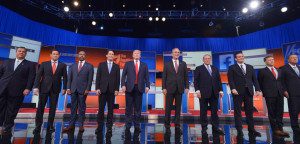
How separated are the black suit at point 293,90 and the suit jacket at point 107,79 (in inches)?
124

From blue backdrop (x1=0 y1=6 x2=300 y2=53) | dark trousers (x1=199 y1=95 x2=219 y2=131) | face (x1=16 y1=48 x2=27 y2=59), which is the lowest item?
dark trousers (x1=199 y1=95 x2=219 y2=131)

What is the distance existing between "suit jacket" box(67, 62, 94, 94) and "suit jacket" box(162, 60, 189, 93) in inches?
56.0

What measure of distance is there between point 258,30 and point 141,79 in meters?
9.51

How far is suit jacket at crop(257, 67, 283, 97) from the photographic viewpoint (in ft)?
12.5

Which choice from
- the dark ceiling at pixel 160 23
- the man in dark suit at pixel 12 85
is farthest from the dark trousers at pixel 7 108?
the dark ceiling at pixel 160 23


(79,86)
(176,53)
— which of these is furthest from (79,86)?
(176,53)

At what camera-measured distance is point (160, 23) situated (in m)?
12.0

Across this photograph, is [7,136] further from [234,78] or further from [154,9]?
[154,9]

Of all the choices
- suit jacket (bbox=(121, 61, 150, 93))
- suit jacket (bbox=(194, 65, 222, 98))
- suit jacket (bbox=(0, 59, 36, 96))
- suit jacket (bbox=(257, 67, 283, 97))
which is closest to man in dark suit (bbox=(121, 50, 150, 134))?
suit jacket (bbox=(121, 61, 150, 93))

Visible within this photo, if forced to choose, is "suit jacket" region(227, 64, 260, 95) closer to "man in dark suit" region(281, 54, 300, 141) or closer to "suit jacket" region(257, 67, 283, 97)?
"suit jacket" region(257, 67, 283, 97)

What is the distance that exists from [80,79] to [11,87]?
3.53 ft

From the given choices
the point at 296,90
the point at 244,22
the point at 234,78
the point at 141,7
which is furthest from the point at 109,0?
the point at 296,90

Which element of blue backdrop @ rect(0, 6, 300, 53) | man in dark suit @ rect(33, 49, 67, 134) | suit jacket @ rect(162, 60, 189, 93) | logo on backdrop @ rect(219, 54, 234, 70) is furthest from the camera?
blue backdrop @ rect(0, 6, 300, 53)

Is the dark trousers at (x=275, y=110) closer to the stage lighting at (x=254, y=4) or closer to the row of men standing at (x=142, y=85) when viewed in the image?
the row of men standing at (x=142, y=85)
